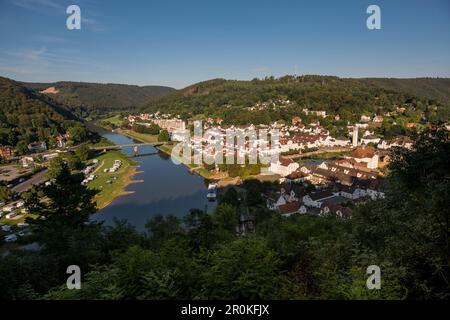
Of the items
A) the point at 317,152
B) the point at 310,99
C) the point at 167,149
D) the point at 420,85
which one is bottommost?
the point at 317,152

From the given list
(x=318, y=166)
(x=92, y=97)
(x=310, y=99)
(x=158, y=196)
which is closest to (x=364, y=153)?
(x=318, y=166)

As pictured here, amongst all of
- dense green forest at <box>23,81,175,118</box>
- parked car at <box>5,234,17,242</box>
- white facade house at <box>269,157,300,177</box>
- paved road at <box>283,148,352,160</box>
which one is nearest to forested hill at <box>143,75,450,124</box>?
paved road at <box>283,148,352,160</box>

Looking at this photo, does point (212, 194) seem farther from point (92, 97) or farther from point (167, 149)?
point (92, 97)

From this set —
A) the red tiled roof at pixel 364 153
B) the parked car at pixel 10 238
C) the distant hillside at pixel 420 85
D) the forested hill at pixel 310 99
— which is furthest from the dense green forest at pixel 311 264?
the distant hillside at pixel 420 85

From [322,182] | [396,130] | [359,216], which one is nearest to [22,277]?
[359,216]

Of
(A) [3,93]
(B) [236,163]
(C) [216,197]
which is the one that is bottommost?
(C) [216,197]

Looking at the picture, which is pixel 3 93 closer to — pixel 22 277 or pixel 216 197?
pixel 216 197

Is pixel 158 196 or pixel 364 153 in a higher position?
pixel 364 153
